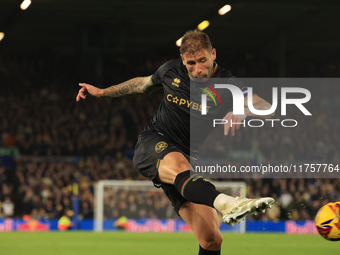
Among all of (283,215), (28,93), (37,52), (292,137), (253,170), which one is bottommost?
(283,215)

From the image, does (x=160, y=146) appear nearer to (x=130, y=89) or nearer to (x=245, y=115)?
(x=245, y=115)

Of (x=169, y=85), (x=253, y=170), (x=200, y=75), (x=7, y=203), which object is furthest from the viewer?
(x=253, y=170)

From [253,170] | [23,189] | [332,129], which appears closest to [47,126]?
[23,189]

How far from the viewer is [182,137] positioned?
182 inches

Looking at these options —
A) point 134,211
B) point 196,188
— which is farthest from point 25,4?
point 196,188

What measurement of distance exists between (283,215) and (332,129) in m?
5.67

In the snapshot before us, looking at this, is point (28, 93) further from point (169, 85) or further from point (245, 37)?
point (169, 85)

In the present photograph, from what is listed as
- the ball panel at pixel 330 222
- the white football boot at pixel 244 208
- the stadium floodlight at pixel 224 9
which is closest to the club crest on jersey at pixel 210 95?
the white football boot at pixel 244 208

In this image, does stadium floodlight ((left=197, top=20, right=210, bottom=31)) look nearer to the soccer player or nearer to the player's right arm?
the player's right arm

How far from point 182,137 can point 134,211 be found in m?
11.7

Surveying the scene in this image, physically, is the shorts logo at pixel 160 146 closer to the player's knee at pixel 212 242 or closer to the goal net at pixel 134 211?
the player's knee at pixel 212 242

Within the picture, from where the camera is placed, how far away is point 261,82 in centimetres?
2191

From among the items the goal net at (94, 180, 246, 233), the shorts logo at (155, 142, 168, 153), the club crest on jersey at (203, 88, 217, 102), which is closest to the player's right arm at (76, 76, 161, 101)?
the club crest on jersey at (203, 88, 217, 102)

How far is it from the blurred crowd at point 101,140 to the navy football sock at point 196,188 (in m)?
12.4
